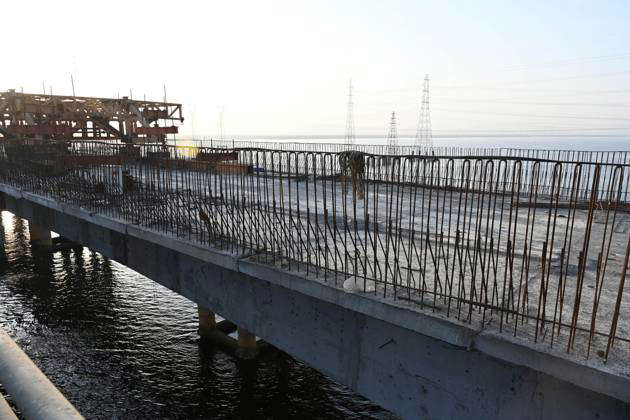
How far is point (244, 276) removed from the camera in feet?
32.1

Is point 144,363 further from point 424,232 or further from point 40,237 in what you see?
point 40,237

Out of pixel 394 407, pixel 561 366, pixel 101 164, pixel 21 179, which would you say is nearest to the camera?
pixel 561 366

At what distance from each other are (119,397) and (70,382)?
2.11 m

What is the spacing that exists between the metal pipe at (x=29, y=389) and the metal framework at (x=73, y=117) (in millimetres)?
40362

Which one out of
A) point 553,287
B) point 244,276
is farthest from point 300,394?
point 553,287

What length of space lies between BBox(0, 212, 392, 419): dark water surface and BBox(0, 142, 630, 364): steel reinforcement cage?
19.6 ft

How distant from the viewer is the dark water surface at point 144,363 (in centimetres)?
1480

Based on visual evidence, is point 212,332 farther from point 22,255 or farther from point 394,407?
point 22,255

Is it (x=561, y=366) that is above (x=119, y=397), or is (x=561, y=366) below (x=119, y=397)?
above

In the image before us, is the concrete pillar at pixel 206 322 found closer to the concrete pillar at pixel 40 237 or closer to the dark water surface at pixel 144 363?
the dark water surface at pixel 144 363

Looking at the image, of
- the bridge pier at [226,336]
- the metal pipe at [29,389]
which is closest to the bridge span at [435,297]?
the metal pipe at [29,389]

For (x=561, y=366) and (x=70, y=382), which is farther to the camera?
(x=70, y=382)

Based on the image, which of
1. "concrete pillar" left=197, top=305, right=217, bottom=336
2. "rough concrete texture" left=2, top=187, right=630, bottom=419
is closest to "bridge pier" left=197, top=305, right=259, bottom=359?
"concrete pillar" left=197, top=305, right=217, bottom=336

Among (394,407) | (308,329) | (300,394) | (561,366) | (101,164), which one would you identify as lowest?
(300,394)
